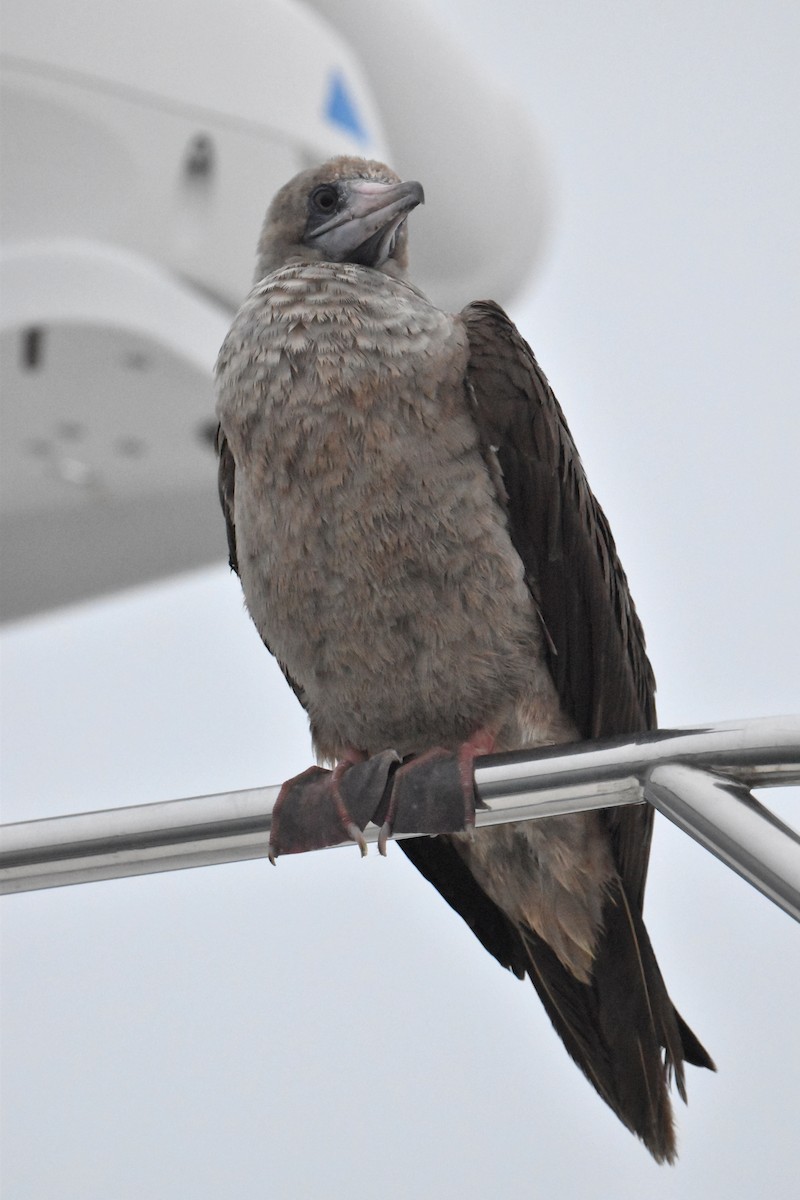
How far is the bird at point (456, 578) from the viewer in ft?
6.45

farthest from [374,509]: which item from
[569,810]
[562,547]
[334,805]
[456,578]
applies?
[569,810]

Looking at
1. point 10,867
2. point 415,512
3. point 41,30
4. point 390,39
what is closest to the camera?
point 10,867

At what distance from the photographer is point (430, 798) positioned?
173 centimetres

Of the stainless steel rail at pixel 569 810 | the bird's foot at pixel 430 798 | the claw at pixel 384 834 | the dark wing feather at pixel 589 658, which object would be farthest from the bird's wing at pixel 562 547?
the stainless steel rail at pixel 569 810

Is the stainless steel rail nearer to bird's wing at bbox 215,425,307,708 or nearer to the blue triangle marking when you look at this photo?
bird's wing at bbox 215,425,307,708

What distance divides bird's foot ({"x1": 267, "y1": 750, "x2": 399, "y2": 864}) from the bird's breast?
0.73ft

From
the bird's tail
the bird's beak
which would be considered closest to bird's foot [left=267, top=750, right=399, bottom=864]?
the bird's tail

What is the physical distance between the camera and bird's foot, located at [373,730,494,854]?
1.67m

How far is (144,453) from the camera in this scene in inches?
133

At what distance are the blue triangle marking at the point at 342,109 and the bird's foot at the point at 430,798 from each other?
6.00 ft

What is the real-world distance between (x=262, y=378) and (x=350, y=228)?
325 millimetres

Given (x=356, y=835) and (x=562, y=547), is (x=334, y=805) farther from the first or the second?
(x=562, y=547)

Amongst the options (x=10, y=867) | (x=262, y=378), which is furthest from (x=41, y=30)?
(x=10, y=867)

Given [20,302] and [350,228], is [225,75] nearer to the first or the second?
[20,302]
